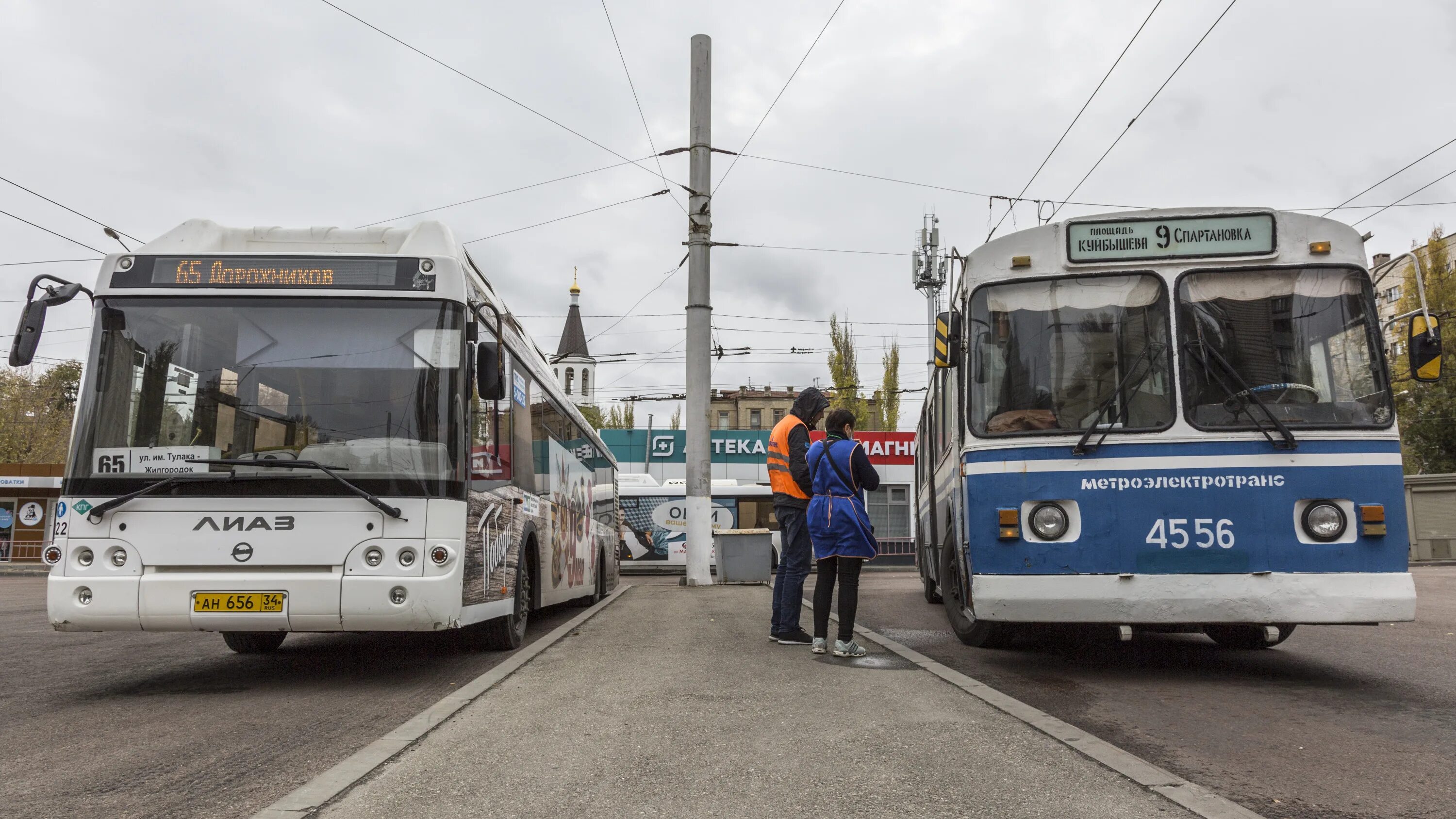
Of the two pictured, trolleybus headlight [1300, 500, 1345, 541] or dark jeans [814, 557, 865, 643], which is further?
dark jeans [814, 557, 865, 643]

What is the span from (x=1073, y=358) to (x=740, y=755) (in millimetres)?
3683

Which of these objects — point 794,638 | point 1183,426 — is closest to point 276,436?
point 794,638

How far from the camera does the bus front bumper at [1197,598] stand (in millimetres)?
6180

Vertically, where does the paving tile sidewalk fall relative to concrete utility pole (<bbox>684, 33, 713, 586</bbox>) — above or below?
below

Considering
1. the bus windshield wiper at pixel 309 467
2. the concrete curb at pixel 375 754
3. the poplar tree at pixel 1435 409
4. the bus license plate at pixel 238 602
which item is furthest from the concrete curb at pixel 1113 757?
the poplar tree at pixel 1435 409

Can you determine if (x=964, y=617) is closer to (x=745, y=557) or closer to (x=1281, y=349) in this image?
(x=1281, y=349)

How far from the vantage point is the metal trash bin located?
20.1 metres

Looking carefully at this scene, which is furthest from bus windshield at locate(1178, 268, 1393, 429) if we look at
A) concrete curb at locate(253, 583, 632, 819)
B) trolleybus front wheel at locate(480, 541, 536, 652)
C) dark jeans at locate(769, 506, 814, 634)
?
trolleybus front wheel at locate(480, 541, 536, 652)

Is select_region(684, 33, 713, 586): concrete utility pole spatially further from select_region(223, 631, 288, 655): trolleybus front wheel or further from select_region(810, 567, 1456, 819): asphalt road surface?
select_region(223, 631, 288, 655): trolleybus front wheel

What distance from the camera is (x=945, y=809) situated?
359cm

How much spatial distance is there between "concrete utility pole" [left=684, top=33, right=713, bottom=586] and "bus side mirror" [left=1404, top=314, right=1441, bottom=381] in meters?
13.4

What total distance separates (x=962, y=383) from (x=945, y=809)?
402 cm

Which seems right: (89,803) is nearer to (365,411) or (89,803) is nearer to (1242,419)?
(365,411)

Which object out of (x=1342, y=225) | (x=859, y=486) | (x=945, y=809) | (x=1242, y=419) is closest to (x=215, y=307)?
(x=859, y=486)
